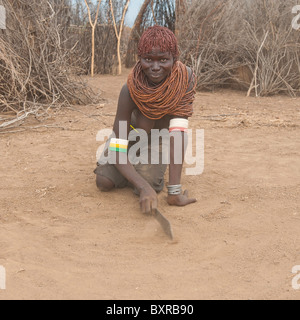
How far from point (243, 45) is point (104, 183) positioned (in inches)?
182

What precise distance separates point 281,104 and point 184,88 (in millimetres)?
3664

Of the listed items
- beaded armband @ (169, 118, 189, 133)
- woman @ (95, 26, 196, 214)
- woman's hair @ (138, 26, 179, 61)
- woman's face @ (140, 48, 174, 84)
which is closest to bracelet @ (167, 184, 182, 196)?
woman @ (95, 26, 196, 214)

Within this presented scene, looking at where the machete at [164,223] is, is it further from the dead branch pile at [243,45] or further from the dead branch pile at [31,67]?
the dead branch pile at [243,45]

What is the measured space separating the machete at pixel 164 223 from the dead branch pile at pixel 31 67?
8.35 feet

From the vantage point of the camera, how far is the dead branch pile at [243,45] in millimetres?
6328

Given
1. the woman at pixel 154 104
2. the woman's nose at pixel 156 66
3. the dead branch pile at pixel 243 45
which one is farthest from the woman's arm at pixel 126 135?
the dead branch pile at pixel 243 45

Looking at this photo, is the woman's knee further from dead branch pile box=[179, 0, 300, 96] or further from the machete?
dead branch pile box=[179, 0, 300, 96]

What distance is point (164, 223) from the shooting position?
2252 mm

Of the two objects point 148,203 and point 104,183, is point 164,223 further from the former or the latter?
point 104,183

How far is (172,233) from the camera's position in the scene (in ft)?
7.18

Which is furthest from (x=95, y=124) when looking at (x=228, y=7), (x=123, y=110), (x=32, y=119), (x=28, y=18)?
(x=228, y=7)

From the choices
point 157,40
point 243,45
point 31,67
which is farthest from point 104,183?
point 243,45

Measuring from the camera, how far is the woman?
7.67 ft

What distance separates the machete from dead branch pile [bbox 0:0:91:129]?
255 cm
